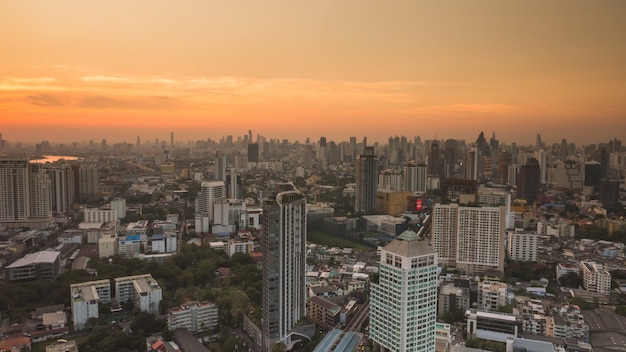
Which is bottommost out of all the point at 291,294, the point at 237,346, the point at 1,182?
the point at 237,346

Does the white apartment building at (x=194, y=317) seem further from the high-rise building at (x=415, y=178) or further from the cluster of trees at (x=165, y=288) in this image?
the high-rise building at (x=415, y=178)

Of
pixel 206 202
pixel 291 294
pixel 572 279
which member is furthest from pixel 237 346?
pixel 206 202

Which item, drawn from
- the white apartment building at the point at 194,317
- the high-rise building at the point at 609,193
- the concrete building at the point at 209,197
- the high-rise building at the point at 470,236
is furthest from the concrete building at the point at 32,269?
the high-rise building at the point at 609,193

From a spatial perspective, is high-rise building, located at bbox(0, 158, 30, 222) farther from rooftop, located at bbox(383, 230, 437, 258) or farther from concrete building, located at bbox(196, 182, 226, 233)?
rooftop, located at bbox(383, 230, 437, 258)

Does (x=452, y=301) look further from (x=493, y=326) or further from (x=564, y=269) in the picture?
(x=564, y=269)

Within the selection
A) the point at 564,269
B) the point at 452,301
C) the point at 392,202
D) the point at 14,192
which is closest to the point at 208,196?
the point at 14,192

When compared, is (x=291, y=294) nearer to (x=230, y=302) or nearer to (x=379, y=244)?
(x=230, y=302)

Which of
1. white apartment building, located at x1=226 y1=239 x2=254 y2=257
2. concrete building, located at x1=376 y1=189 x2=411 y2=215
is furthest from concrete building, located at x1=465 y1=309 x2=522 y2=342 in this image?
concrete building, located at x1=376 y1=189 x2=411 y2=215
